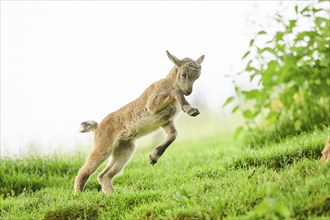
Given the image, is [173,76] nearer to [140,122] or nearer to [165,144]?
[140,122]

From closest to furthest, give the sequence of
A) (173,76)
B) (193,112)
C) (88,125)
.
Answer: (193,112), (173,76), (88,125)

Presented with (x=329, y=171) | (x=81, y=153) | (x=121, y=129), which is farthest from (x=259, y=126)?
(x=329, y=171)

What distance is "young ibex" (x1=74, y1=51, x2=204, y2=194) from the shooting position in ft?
23.6

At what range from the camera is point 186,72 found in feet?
23.5

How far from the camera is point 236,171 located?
7.09 metres

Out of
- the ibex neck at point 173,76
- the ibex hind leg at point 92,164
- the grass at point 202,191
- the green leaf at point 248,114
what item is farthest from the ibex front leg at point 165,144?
the green leaf at point 248,114

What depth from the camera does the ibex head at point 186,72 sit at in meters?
7.16

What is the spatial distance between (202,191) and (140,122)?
1.56 metres

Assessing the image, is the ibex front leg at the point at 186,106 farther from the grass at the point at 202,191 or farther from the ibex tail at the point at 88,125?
the ibex tail at the point at 88,125

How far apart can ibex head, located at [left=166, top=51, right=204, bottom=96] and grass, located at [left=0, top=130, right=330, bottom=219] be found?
1121mm

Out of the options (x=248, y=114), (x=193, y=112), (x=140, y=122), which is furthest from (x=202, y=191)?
(x=248, y=114)

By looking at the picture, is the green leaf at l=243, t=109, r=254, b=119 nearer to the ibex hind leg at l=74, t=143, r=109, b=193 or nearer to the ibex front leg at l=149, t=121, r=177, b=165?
the ibex front leg at l=149, t=121, r=177, b=165

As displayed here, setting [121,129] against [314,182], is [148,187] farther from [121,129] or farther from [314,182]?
[314,182]

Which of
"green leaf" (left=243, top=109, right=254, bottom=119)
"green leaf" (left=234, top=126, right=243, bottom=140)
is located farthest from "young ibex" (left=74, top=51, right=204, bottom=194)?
"green leaf" (left=243, top=109, right=254, bottom=119)
